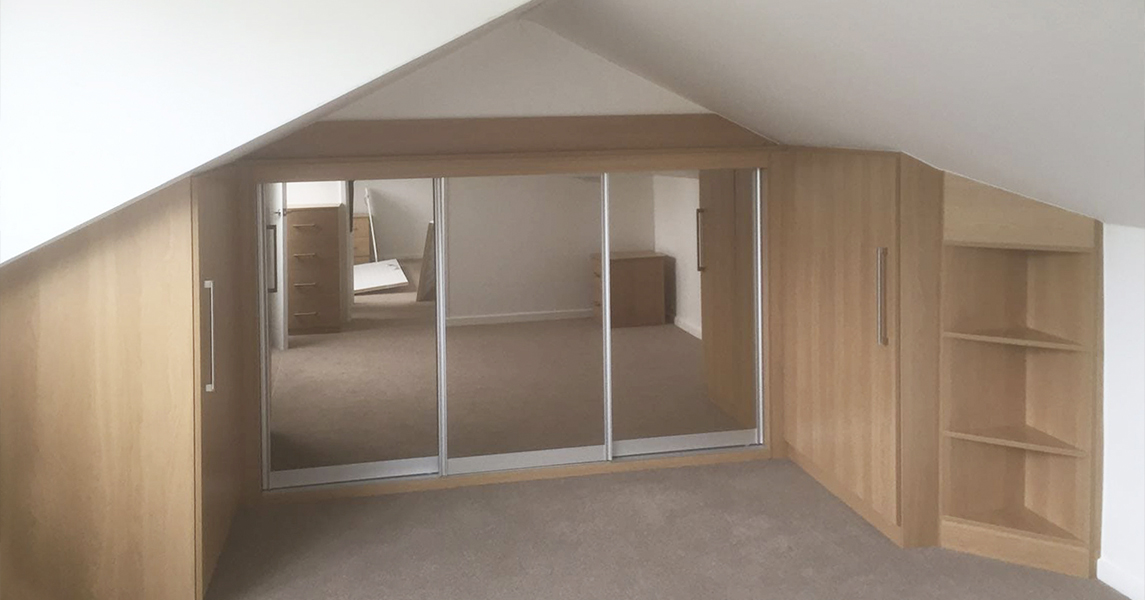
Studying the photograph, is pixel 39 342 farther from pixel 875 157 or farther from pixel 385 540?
pixel 875 157

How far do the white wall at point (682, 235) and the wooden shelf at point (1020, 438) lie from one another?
182cm

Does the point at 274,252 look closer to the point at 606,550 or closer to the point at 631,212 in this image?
the point at 631,212

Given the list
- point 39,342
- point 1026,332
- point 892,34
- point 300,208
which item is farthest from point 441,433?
point 892,34

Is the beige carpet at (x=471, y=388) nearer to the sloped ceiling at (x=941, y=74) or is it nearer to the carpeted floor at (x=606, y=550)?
the carpeted floor at (x=606, y=550)

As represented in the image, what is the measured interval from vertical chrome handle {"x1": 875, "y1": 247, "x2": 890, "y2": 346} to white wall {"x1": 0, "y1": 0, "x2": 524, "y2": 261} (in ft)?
8.26

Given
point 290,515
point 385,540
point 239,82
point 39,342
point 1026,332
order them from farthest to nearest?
1. point 290,515
2. point 385,540
3. point 1026,332
4. point 39,342
5. point 239,82

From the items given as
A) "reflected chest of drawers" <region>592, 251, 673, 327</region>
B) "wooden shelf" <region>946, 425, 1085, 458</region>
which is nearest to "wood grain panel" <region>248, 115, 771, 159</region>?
"reflected chest of drawers" <region>592, 251, 673, 327</region>

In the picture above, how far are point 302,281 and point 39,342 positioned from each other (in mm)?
1948

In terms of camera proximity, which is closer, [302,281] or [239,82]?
[239,82]

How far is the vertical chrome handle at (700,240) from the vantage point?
20.5 ft

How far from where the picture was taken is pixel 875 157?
506 centimetres

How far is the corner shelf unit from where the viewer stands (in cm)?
464

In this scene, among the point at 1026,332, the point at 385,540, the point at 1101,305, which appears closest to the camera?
the point at 1101,305

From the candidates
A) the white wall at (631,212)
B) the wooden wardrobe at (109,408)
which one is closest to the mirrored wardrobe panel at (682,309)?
the white wall at (631,212)
